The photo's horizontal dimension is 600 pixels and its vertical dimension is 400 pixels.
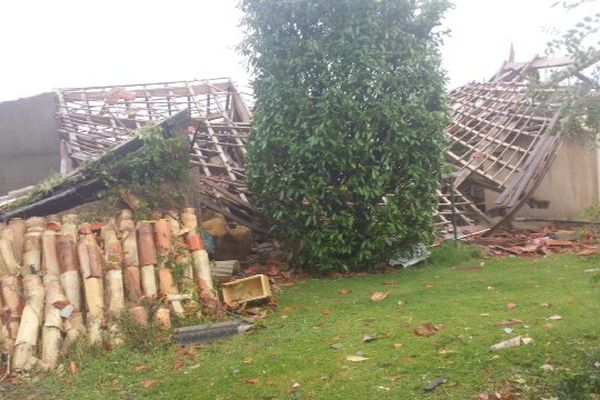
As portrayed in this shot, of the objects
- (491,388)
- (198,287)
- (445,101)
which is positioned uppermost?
(445,101)

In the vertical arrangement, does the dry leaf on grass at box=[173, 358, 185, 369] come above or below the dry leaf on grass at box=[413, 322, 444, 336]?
below

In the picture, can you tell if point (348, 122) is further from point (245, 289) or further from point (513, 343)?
point (513, 343)

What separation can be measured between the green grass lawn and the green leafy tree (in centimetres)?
117

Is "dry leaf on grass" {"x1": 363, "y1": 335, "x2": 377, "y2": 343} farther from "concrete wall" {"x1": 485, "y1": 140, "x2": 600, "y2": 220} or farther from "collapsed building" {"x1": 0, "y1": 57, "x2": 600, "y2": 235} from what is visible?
"concrete wall" {"x1": 485, "y1": 140, "x2": 600, "y2": 220}

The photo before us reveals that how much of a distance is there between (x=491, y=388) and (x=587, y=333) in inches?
49.0

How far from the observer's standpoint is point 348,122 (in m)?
7.37

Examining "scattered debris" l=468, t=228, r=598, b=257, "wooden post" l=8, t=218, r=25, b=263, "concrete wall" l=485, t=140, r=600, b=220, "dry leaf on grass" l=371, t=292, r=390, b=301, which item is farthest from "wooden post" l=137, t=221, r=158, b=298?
"concrete wall" l=485, t=140, r=600, b=220

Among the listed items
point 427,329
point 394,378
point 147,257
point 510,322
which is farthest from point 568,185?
point 147,257

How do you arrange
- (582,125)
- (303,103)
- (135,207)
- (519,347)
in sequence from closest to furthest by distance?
(582,125), (519,347), (135,207), (303,103)

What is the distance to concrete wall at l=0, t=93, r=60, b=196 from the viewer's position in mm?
10641

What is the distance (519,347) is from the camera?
445 cm

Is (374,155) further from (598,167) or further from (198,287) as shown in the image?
(598,167)

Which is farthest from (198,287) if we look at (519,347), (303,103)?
(519,347)

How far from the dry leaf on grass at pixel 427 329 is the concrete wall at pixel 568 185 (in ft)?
20.8
